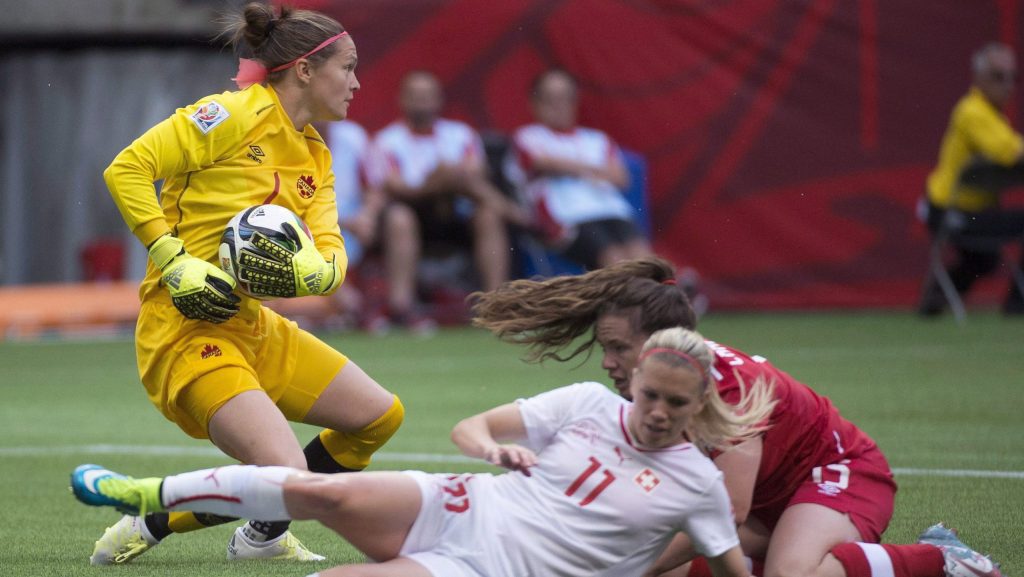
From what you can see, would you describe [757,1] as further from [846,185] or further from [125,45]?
[125,45]

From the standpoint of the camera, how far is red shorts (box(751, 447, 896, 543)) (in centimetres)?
488

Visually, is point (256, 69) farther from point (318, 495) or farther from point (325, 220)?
point (318, 495)

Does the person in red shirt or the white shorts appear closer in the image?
the white shorts

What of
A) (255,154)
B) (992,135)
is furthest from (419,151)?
(255,154)

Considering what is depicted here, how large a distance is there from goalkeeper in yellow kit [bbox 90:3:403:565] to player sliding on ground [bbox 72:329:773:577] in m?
0.75

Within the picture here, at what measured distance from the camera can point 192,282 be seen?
4863mm

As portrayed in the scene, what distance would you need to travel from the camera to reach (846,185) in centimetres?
1525

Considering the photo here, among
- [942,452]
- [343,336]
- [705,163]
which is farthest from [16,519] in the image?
[705,163]

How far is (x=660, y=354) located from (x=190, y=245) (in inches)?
73.4

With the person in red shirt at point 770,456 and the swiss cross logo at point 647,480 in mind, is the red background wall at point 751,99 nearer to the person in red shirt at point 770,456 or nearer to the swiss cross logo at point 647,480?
the person in red shirt at point 770,456

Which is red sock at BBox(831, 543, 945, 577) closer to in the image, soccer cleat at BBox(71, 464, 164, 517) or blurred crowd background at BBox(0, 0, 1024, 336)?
soccer cleat at BBox(71, 464, 164, 517)

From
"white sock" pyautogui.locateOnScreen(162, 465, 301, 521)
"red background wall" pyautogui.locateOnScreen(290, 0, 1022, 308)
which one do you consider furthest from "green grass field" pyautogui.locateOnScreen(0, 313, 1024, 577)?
"white sock" pyautogui.locateOnScreen(162, 465, 301, 521)

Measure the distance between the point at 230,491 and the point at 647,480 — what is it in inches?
43.7

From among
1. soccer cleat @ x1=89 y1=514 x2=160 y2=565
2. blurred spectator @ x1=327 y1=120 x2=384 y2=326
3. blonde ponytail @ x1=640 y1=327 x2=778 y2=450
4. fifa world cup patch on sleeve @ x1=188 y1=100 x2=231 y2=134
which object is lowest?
blurred spectator @ x1=327 y1=120 x2=384 y2=326
